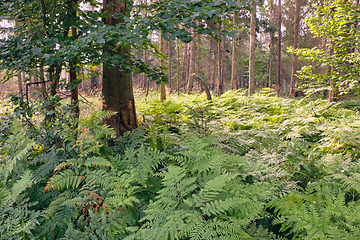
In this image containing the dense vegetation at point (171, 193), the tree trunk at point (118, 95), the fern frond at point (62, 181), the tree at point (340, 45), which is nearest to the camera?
the dense vegetation at point (171, 193)

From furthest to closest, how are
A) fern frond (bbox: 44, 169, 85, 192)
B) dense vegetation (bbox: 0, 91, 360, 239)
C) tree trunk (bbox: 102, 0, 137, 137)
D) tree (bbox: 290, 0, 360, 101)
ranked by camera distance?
tree (bbox: 290, 0, 360, 101) → tree trunk (bbox: 102, 0, 137, 137) → fern frond (bbox: 44, 169, 85, 192) → dense vegetation (bbox: 0, 91, 360, 239)

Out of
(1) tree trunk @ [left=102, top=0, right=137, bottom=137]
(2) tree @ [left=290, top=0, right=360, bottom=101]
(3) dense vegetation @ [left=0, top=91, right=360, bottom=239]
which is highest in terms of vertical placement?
(2) tree @ [left=290, top=0, right=360, bottom=101]

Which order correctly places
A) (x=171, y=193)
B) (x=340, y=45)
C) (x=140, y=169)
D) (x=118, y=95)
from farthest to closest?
(x=340, y=45) < (x=118, y=95) < (x=140, y=169) < (x=171, y=193)

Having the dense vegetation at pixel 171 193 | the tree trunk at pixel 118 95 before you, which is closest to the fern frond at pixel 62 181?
the dense vegetation at pixel 171 193

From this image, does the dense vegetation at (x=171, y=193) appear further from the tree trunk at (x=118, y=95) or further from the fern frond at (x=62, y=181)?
the tree trunk at (x=118, y=95)

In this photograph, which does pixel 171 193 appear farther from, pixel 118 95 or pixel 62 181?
pixel 118 95

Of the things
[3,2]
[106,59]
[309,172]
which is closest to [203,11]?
[106,59]

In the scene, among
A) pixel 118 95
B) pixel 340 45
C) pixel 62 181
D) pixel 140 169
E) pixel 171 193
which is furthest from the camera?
pixel 340 45

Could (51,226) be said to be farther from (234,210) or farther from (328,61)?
(328,61)

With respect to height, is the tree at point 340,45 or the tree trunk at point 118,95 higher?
the tree at point 340,45

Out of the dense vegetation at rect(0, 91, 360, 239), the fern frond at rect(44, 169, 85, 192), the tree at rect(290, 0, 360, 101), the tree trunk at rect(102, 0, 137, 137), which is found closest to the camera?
the dense vegetation at rect(0, 91, 360, 239)

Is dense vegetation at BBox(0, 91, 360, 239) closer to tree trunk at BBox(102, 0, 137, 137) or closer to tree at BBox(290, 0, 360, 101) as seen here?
tree trunk at BBox(102, 0, 137, 137)

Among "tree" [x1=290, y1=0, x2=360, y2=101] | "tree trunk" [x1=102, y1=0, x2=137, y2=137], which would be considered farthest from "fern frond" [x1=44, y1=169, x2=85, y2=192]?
"tree" [x1=290, y1=0, x2=360, y2=101]

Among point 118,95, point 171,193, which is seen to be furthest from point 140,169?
point 118,95
